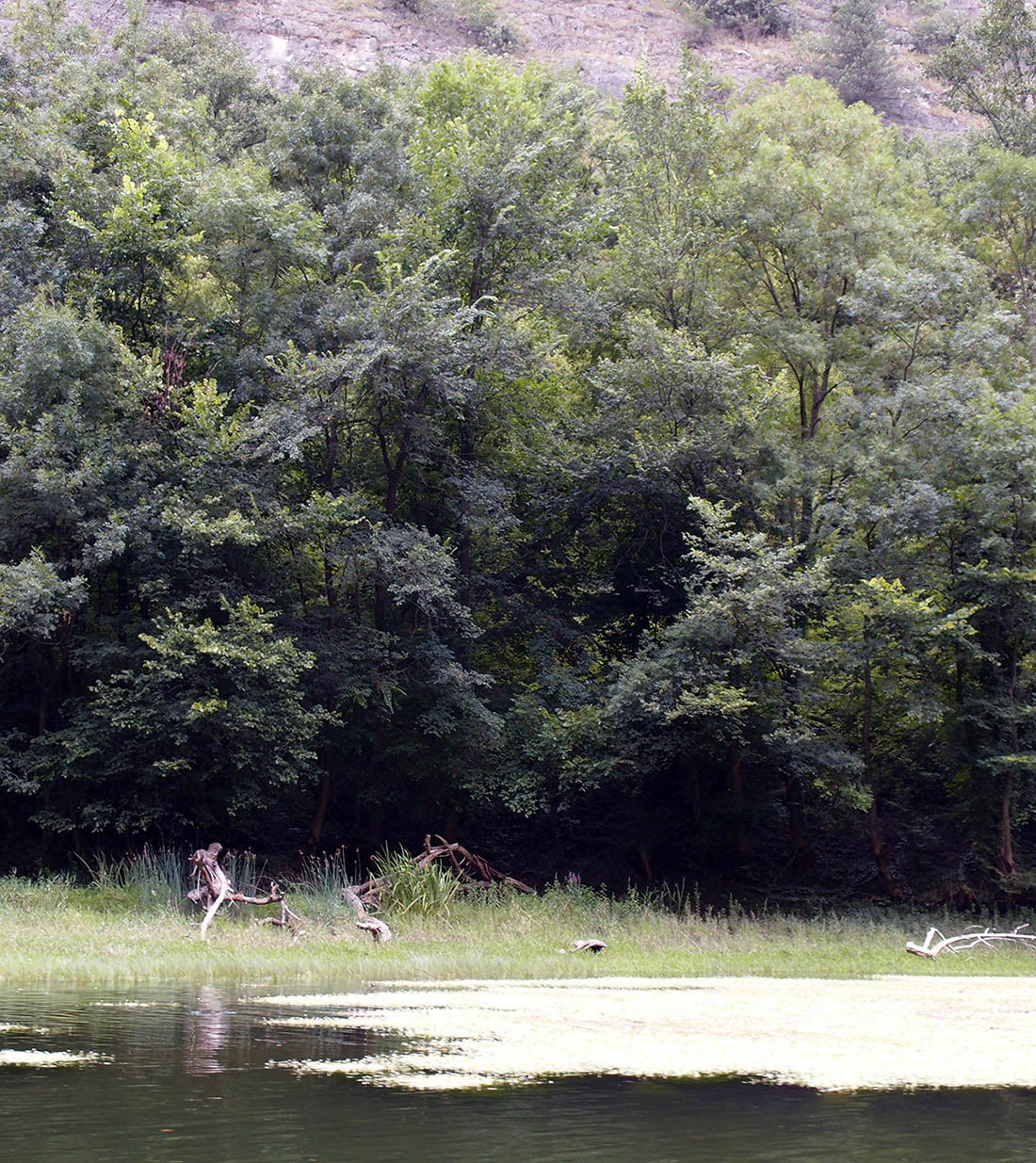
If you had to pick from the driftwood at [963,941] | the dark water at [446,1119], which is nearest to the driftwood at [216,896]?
the driftwood at [963,941]

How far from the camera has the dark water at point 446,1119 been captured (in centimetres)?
656

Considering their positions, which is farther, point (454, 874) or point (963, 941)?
point (454, 874)

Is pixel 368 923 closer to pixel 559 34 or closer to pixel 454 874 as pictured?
pixel 454 874

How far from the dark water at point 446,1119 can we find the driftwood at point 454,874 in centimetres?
1187

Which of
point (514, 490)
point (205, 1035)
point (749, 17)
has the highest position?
point (749, 17)

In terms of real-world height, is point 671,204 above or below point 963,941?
above

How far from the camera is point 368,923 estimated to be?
19375 mm

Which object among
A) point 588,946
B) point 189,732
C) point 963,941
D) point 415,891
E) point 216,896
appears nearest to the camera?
point 588,946

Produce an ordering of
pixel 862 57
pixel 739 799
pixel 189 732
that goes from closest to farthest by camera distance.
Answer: pixel 189 732 → pixel 739 799 → pixel 862 57

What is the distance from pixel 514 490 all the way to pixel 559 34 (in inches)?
2946

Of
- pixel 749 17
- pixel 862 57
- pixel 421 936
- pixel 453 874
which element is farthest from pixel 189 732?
A: pixel 749 17

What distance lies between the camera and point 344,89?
1176 inches

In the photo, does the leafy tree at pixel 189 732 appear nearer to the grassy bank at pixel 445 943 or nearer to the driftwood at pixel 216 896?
the grassy bank at pixel 445 943

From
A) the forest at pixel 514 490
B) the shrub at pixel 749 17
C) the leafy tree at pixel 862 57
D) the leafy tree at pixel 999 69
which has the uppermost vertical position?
the shrub at pixel 749 17
